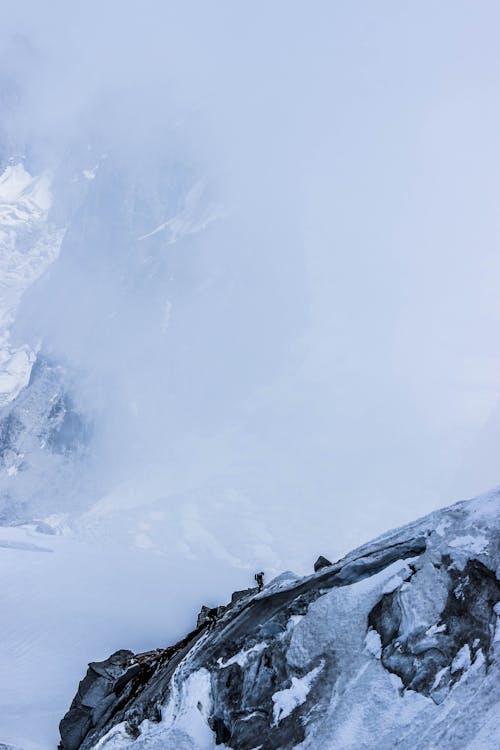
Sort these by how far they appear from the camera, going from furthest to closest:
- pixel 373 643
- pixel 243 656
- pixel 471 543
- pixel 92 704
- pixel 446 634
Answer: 1. pixel 92 704
2. pixel 243 656
3. pixel 471 543
4. pixel 373 643
5. pixel 446 634

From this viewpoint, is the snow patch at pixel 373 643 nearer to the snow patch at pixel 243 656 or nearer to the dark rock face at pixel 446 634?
the dark rock face at pixel 446 634

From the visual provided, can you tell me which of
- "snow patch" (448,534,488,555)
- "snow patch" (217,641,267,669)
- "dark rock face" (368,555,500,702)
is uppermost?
"snow patch" (217,641,267,669)

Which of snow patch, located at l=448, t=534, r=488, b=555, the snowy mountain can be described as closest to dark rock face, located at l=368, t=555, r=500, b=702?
the snowy mountain

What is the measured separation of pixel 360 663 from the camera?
12.6 m

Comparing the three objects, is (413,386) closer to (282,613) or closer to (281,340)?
(281,340)

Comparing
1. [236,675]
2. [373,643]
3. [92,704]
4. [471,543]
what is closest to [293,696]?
[236,675]

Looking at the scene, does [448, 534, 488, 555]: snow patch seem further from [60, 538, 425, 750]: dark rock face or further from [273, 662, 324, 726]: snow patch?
[273, 662, 324, 726]: snow patch

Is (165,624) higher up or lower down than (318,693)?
higher up

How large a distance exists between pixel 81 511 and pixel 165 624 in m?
119

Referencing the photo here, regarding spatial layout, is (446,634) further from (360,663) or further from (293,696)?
(293,696)

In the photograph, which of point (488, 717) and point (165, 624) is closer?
point (488, 717)

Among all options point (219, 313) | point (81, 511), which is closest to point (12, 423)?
point (81, 511)

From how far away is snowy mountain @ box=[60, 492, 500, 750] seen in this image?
36.9ft

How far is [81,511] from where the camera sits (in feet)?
492
